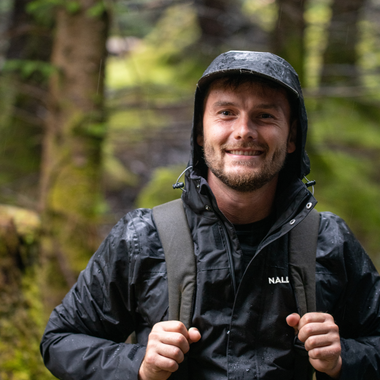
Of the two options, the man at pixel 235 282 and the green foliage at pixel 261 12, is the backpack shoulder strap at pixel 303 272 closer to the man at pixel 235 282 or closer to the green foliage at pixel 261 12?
the man at pixel 235 282

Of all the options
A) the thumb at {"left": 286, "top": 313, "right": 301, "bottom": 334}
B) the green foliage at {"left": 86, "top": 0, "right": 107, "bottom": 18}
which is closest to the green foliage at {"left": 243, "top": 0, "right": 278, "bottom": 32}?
the green foliage at {"left": 86, "top": 0, "right": 107, "bottom": 18}

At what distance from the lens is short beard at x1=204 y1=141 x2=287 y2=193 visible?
2.16 meters

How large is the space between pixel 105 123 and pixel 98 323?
3.29m

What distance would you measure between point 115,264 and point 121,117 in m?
8.83

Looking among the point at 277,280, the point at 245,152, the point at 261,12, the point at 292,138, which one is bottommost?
the point at 277,280

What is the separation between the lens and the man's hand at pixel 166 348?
1.82 metres

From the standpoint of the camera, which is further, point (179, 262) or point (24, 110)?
point (24, 110)

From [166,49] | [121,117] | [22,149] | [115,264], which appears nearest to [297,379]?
[115,264]

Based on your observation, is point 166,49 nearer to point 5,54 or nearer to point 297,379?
point 5,54

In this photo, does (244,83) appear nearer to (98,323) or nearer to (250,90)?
(250,90)

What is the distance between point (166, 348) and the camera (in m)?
1.83

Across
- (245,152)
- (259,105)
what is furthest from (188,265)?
(259,105)

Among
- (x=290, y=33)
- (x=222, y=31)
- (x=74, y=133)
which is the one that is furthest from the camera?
(x=222, y=31)

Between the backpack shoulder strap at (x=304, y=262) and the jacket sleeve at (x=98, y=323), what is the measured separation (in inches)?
33.9
